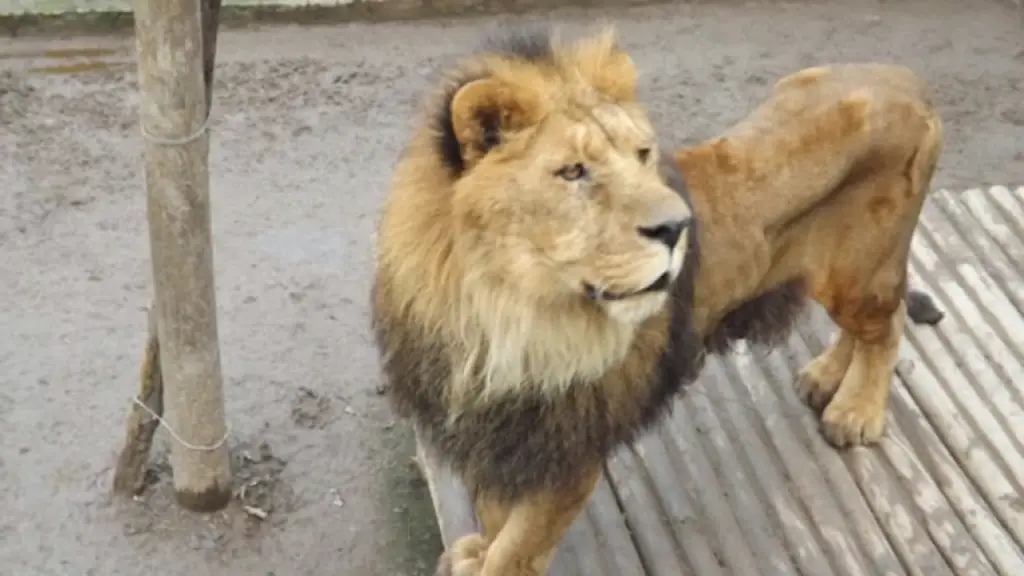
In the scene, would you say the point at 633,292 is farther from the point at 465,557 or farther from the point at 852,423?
the point at 852,423

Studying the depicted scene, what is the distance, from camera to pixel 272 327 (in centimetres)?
359

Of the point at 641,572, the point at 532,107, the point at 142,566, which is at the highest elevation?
the point at 532,107

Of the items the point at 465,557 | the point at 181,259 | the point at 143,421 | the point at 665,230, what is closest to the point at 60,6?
the point at 143,421

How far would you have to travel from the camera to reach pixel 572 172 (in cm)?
194

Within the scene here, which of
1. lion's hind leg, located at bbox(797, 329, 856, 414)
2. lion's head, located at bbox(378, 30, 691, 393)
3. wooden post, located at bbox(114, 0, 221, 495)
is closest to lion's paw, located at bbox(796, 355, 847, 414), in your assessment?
lion's hind leg, located at bbox(797, 329, 856, 414)

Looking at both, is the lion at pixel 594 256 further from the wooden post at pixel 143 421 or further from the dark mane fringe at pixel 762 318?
the wooden post at pixel 143 421

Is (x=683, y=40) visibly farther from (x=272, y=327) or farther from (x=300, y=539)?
(x=300, y=539)

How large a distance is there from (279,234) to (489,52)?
6.76 feet

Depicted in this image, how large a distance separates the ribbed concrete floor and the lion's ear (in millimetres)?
1132

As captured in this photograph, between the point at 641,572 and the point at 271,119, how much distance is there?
241 centimetres

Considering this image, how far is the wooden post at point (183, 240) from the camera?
7.66 feet

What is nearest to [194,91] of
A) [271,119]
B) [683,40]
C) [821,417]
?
[821,417]

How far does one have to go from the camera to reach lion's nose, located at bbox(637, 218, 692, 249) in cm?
189

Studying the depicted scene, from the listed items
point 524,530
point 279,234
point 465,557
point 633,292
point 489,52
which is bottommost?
point 279,234
